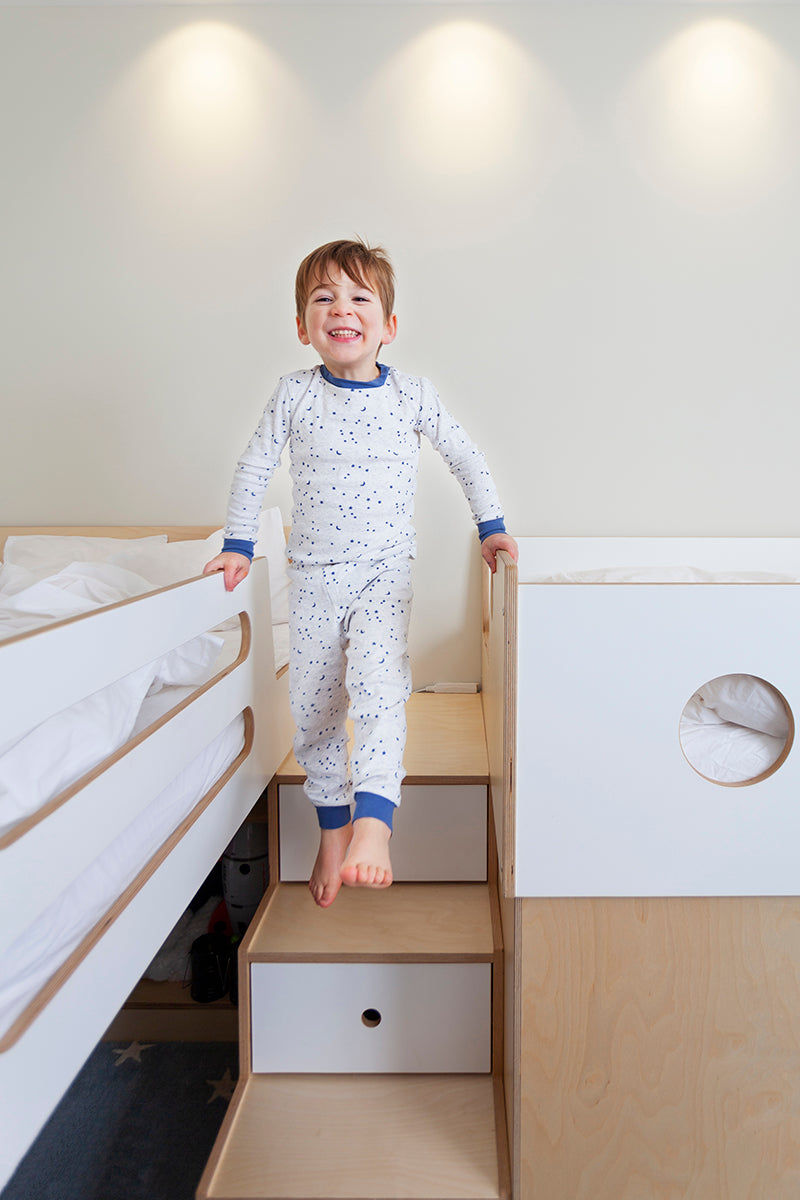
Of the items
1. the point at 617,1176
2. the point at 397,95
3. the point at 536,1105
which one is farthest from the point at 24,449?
the point at 617,1176

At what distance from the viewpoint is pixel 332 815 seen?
4.28ft

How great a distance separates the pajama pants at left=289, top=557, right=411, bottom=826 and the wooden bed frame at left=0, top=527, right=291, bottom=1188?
132 millimetres

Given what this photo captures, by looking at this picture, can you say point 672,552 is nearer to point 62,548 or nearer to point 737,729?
point 737,729

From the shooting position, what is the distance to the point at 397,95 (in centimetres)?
188

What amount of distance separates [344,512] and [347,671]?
249 millimetres

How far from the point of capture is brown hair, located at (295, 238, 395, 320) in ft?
4.01

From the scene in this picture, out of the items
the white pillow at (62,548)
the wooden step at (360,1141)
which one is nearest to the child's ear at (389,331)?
the white pillow at (62,548)

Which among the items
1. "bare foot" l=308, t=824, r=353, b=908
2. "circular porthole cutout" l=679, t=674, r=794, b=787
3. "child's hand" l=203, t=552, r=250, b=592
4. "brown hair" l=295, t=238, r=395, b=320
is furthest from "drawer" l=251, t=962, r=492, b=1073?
"brown hair" l=295, t=238, r=395, b=320

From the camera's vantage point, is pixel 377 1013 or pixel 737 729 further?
pixel 377 1013

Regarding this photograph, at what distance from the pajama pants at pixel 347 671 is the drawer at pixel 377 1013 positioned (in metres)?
0.25

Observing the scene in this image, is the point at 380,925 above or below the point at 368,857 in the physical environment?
below

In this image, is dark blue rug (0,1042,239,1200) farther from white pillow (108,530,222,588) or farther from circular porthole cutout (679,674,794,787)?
circular porthole cutout (679,674,794,787)

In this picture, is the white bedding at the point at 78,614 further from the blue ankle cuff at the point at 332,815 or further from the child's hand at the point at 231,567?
the blue ankle cuff at the point at 332,815

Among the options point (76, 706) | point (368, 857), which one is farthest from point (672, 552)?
point (76, 706)
